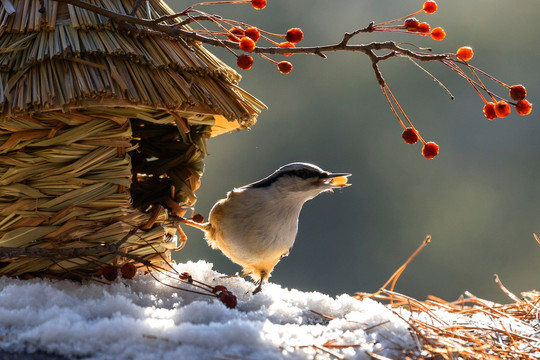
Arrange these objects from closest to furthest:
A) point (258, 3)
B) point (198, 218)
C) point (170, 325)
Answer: point (170, 325), point (258, 3), point (198, 218)

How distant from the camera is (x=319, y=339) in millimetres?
1682

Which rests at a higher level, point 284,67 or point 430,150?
point 284,67

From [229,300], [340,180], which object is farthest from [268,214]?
[229,300]

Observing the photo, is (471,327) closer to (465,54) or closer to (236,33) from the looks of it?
(465,54)

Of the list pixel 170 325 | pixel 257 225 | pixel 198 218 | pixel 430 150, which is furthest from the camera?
pixel 198 218

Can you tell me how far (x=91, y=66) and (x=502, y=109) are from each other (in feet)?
3.86

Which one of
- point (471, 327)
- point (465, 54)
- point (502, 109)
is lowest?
point (471, 327)

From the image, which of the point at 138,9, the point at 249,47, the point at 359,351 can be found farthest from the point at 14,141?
the point at 359,351

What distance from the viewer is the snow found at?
1.56 meters

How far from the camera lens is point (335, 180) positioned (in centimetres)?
247

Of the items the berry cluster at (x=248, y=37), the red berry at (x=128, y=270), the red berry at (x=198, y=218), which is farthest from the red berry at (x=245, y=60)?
the red berry at (x=198, y=218)

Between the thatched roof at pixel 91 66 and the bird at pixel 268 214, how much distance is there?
39cm

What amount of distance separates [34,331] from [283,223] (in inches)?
43.0

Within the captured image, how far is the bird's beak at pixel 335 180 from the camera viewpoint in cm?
243
